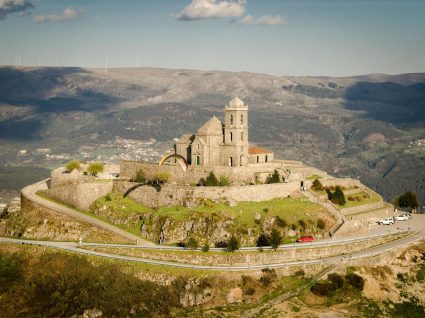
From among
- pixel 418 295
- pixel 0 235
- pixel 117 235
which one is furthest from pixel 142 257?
pixel 418 295

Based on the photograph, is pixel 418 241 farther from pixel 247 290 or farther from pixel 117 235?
pixel 117 235

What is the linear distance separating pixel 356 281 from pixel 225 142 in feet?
119

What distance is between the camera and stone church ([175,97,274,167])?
108688 mm

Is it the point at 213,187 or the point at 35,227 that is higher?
the point at 213,187

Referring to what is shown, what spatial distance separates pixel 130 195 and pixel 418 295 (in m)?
45.6

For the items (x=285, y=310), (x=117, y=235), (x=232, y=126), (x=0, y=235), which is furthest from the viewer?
(x=232, y=126)

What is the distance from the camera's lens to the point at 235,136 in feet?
358

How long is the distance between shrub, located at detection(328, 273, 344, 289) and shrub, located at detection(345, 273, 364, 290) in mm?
939

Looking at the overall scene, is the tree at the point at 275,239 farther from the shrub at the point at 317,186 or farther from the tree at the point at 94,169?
the tree at the point at 94,169

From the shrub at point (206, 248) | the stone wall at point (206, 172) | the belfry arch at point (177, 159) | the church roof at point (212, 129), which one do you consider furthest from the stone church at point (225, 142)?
the shrub at point (206, 248)

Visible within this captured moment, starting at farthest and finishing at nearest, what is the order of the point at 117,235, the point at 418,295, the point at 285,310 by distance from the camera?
the point at 117,235, the point at 418,295, the point at 285,310

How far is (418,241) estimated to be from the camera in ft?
316

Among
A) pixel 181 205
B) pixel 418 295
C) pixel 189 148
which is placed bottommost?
pixel 418 295

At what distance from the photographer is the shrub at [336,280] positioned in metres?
82.3
